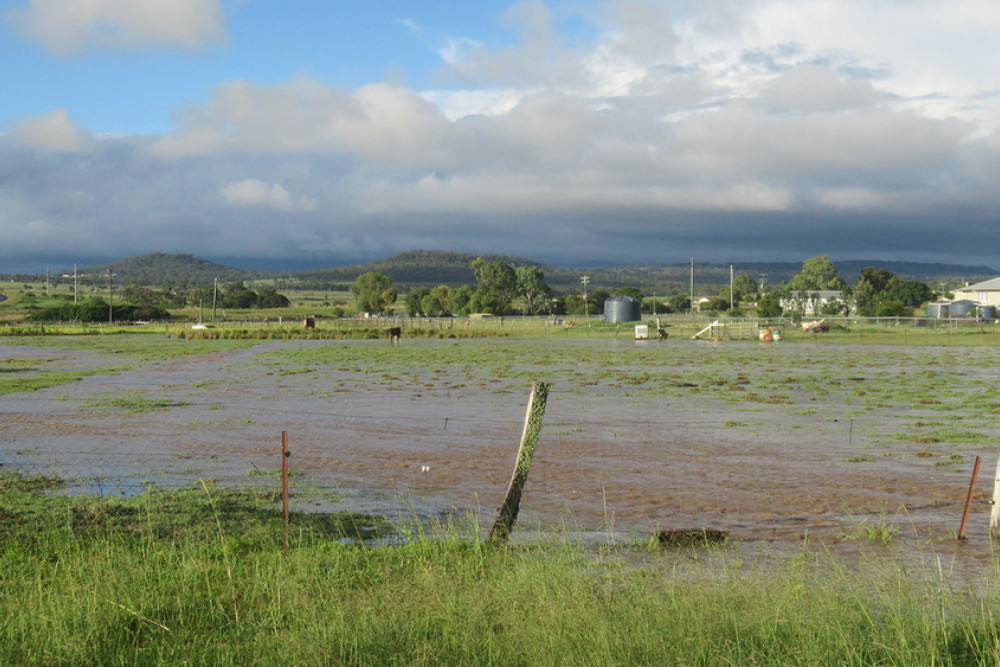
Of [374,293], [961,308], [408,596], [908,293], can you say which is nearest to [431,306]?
[374,293]

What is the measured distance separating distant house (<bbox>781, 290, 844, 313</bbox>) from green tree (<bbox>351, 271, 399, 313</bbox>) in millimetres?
76552

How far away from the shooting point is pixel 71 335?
81625 mm

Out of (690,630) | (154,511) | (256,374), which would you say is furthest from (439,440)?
(256,374)

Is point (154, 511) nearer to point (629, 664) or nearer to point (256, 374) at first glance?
point (629, 664)

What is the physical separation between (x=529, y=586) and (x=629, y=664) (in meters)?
1.50

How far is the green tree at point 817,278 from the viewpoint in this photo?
151000mm

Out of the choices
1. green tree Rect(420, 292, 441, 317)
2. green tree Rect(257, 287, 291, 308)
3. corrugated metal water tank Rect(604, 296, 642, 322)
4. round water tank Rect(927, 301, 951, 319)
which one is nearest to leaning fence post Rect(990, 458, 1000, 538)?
corrugated metal water tank Rect(604, 296, 642, 322)

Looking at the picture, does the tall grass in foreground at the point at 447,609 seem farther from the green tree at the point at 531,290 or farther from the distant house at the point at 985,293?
the green tree at the point at 531,290

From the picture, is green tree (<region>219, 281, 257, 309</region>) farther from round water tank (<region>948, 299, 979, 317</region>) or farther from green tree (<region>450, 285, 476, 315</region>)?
round water tank (<region>948, 299, 979, 317</region>)

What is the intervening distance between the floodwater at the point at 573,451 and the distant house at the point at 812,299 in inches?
4166

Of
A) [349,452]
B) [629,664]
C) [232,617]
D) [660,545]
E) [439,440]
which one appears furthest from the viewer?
[439,440]

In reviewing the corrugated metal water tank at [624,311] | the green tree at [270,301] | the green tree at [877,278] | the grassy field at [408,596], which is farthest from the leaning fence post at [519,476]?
the green tree at [270,301]

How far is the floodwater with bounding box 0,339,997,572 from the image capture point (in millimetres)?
10852

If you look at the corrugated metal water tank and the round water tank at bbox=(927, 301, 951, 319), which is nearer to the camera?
the corrugated metal water tank
